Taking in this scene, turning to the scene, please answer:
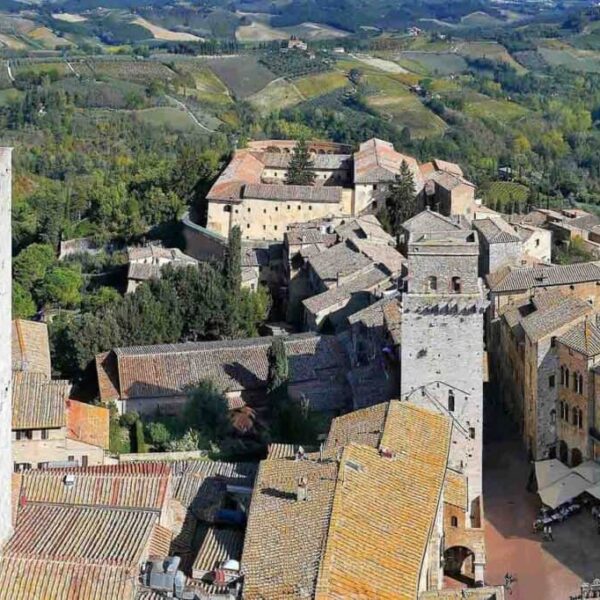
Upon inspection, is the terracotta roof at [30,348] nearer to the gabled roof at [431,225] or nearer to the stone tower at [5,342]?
the gabled roof at [431,225]

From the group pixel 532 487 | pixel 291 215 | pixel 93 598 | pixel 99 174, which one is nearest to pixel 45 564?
pixel 93 598

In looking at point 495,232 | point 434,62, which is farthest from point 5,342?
point 434,62

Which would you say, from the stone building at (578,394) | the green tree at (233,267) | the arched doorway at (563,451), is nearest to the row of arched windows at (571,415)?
the stone building at (578,394)

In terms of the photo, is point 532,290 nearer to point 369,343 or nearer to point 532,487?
point 369,343

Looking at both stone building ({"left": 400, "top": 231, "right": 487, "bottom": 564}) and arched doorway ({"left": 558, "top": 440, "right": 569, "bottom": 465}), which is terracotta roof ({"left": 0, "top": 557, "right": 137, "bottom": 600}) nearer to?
stone building ({"left": 400, "top": 231, "right": 487, "bottom": 564})

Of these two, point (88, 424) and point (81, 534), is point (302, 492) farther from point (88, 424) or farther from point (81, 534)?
point (88, 424)

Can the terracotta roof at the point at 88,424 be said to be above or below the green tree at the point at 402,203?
below
